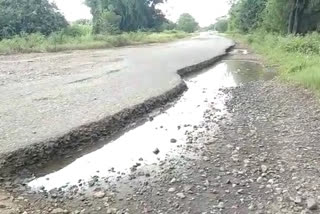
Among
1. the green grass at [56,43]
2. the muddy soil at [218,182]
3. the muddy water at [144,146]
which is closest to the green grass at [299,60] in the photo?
the muddy water at [144,146]

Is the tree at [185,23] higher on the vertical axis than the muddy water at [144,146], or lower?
lower

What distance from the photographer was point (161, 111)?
8891 millimetres

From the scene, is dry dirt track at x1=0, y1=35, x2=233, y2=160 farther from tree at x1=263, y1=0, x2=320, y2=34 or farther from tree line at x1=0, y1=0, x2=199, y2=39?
tree at x1=263, y1=0, x2=320, y2=34

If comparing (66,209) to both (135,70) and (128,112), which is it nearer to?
(128,112)

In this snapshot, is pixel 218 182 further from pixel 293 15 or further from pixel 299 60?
pixel 293 15

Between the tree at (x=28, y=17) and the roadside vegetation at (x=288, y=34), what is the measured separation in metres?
16.6

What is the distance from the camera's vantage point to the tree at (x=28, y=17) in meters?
27.7

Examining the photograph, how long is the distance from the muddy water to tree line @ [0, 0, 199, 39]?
20.0 meters

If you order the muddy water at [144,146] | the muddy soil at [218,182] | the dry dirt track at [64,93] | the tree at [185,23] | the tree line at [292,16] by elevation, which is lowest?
the tree at [185,23]

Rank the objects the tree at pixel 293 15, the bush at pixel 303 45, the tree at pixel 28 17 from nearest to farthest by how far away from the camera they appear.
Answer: the bush at pixel 303 45, the tree at pixel 28 17, the tree at pixel 293 15

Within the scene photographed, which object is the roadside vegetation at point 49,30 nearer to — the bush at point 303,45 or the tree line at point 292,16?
the tree line at point 292,16

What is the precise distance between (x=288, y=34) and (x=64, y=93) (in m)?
20.9

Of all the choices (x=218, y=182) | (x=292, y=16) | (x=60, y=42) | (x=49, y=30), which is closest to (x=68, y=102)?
(x=218, y=182)

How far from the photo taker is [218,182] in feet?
16.2
